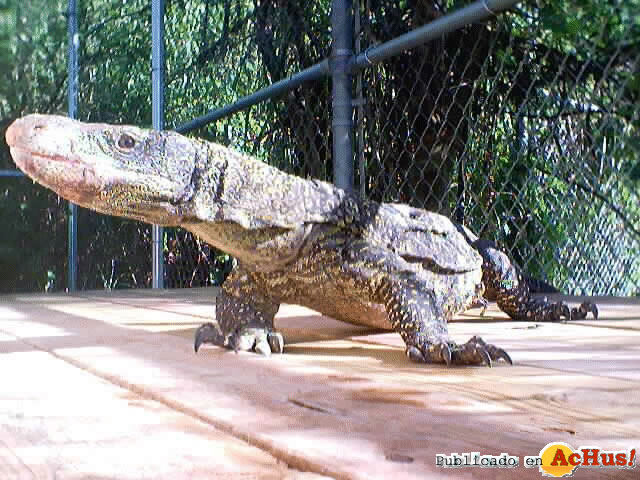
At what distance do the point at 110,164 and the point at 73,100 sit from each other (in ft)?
18.9

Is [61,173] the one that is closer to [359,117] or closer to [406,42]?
[406,42]

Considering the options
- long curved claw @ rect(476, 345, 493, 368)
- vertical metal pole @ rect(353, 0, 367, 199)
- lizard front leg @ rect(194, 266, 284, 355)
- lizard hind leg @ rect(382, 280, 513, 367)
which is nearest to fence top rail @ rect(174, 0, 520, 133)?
vertical metal pole @ rect(353, 0, 367, 199)

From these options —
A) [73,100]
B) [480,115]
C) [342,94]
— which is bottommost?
[480,115]

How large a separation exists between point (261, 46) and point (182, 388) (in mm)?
4822

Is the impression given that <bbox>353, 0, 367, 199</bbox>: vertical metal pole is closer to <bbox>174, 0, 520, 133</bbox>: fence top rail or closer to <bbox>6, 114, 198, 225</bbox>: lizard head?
<bbox>174, 0, 520, 133</bbox>: fence top rail

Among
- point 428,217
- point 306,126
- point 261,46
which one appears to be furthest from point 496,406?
point 261,46

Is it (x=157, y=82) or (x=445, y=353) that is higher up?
(x=157, y=82)

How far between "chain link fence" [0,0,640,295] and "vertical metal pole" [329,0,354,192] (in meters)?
0.15

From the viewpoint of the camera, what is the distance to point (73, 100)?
7.64m

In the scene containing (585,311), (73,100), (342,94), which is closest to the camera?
(585,311)

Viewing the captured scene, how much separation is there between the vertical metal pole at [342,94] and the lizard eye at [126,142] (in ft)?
7.14

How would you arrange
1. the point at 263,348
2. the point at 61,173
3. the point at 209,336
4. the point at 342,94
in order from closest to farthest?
the point at 61,173 → the point at 263,348 → the point at 209,336 → the point at 342,94

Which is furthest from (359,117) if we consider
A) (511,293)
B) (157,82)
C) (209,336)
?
(157,82)

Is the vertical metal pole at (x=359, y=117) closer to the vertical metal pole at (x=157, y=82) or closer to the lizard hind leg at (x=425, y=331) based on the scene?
the lizard hind leg at (x=425, y=331)
